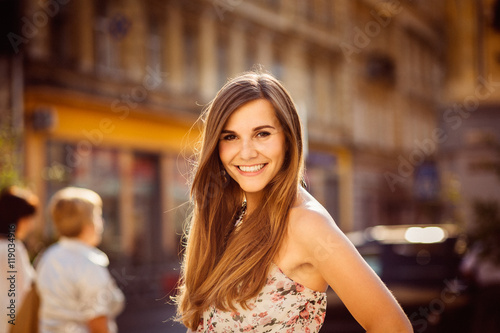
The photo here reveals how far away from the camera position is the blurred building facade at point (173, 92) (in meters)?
14.7

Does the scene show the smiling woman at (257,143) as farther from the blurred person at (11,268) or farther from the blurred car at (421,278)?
the blurred car at (421,278)

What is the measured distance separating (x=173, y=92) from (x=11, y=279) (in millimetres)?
14792

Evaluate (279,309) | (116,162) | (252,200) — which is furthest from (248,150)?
(116,162)

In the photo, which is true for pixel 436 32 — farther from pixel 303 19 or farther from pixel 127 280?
pixel 127 280

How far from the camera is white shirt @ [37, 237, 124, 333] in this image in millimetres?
3840

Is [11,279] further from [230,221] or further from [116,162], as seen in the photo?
[116,162]

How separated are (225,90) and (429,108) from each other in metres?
36.8

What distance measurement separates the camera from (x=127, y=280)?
45.3 ft

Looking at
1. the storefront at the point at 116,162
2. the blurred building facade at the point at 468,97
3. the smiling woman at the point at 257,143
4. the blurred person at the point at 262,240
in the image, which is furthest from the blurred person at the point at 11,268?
the storefront at the point at 116,162

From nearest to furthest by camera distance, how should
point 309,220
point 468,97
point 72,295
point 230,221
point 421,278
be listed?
point 309,220, point 230,221, point 72,295, point 421,278, point 468,97

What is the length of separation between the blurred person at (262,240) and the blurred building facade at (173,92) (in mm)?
4293

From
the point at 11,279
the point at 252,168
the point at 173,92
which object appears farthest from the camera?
the point at 173,92

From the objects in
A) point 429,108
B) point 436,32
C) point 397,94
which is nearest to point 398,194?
point 397,94

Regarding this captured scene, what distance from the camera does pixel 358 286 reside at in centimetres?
188
